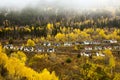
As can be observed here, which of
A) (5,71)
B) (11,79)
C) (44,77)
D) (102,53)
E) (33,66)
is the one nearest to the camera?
(11,79)

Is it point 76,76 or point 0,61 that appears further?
point 76,76

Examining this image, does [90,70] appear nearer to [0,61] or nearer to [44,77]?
[44,77]

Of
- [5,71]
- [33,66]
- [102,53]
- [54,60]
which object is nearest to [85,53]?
[102,53]

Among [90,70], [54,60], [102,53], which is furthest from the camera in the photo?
[102,53]

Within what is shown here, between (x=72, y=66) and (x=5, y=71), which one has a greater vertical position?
(x=5, y=71)

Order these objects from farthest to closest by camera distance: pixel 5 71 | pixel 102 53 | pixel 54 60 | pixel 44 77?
pixel 102 53 → pixel 54 60 → pixel 44 77 → pixel 5 71

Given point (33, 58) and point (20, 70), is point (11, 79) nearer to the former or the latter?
point (20, 70)

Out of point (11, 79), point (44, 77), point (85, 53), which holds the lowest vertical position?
point (85, 53)

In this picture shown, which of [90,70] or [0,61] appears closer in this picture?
[0,61]

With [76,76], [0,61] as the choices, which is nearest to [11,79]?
[0,61]
